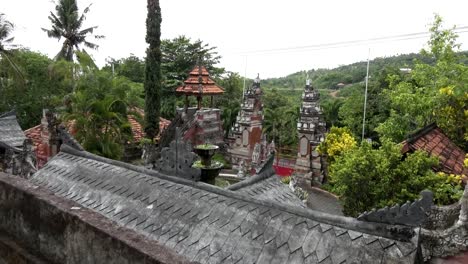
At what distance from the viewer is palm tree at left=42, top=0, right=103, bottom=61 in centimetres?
2914

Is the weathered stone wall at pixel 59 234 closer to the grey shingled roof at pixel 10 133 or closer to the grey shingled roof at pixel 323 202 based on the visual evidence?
the grey shingled roof at pixel 10 133

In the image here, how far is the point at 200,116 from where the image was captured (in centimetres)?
2044

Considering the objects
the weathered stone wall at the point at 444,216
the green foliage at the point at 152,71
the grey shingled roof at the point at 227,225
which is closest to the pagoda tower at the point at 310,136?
the green foliage at the point at 152,71

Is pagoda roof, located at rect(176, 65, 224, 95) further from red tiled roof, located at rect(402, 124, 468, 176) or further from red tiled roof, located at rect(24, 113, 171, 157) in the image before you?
red tiled roof, located at rect(402, 124, 468, 176)

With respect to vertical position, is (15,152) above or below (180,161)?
below

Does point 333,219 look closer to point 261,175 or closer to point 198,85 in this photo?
point 261,175

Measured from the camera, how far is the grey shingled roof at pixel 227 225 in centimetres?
402

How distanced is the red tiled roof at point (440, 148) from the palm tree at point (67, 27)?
25.6 metres

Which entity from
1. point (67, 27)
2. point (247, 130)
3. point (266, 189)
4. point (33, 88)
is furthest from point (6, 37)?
point (266, 189)

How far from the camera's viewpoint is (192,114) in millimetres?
20359

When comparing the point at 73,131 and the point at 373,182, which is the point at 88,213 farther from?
the point at 73,131

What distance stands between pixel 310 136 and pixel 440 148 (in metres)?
8.14

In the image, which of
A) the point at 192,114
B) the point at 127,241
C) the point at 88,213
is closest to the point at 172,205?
the point at 88,213

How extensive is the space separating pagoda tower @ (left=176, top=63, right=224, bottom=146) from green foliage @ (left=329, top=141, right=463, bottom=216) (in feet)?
34.8
